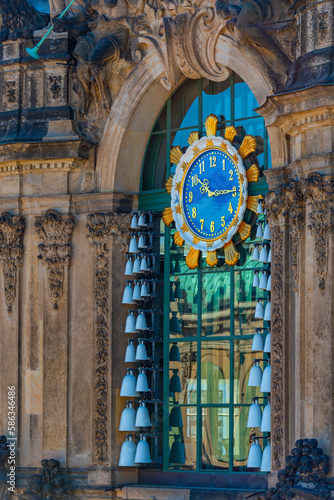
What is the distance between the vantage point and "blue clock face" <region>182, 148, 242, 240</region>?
20625 mm

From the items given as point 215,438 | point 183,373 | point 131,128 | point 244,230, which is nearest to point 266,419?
point 215,438

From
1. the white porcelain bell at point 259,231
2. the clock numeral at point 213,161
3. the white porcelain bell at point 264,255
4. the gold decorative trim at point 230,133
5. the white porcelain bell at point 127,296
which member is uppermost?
the gold decorative trim at point 230,133

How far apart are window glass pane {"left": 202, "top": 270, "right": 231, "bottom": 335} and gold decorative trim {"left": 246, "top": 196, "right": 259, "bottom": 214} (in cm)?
97

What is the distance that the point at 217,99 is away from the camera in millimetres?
21203

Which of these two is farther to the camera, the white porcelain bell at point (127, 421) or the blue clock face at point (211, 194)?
the white porcelain bell at point (127, 421)

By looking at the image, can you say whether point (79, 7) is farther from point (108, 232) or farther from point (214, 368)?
point (214, 368)

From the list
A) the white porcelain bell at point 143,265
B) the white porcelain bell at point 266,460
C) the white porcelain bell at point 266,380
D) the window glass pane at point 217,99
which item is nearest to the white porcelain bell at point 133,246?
the white porcelain bell at point 143,265

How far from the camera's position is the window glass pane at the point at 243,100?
20.7 metres

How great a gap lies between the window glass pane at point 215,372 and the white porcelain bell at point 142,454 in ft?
3.34

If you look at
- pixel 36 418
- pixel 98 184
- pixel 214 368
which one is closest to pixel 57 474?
pixel 36 418

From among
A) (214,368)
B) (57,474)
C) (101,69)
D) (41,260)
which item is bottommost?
(57,474)

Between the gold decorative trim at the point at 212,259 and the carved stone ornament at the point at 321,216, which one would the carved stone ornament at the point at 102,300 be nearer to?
the gold decorative trim at the point at 212,259

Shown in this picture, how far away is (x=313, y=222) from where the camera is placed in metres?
18.6

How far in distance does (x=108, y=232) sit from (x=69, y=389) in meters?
2.24
